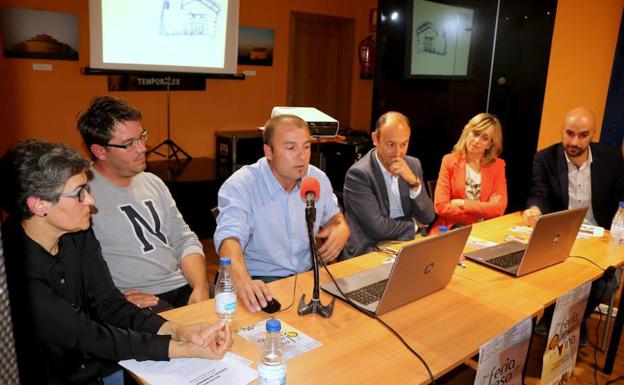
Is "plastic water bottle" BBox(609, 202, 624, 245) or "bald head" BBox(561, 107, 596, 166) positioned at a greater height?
"bald head" BBox(561, 107, 596, 166)

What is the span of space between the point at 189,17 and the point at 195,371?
426 cm

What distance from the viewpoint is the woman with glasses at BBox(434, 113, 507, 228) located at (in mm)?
3250

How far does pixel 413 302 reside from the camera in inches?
73.0

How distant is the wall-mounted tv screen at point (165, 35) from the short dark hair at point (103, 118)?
2498 mm

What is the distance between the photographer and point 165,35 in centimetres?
481

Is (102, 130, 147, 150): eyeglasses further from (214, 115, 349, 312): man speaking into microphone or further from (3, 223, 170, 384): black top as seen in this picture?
(3, 223, 170, 384): black top

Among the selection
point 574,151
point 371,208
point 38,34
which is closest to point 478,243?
point 371,208

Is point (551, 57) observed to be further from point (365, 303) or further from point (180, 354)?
point (180, 354)

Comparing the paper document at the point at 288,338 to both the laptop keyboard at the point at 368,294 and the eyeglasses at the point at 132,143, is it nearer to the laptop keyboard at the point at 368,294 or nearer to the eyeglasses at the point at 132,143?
the laptop keyboard at the point at 368,294

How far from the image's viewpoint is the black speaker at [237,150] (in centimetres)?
541

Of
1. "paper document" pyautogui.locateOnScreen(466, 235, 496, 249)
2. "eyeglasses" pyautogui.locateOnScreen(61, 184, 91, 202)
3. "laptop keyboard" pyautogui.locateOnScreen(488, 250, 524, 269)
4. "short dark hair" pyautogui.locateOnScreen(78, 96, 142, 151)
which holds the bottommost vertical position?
"paper document" pyautogui.locateOnScreen(466, 235, 496, 249)

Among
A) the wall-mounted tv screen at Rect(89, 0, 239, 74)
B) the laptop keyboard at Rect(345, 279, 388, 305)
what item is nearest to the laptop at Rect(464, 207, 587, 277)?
the laptop keyboard at Rect(345, 279, 388, 305)

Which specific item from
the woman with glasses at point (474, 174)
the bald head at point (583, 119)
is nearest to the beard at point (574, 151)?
the bald head at point (583, 119)

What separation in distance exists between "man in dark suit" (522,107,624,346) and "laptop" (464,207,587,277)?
31.5 inches
